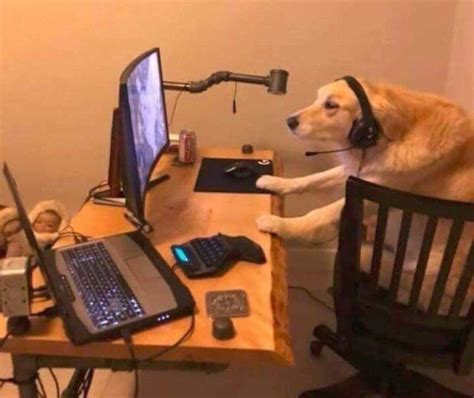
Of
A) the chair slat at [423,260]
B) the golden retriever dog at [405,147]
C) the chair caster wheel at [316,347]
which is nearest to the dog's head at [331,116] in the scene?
the golden retriever dog at [405,147]

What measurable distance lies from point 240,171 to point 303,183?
254mm

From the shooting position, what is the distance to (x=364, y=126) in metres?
1.57

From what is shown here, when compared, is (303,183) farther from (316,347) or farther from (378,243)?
(316,347)

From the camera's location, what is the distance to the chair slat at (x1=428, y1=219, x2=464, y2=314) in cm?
131

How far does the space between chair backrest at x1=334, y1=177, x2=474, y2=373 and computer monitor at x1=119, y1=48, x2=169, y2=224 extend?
0.55 metres

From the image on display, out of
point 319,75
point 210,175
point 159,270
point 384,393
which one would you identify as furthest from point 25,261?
point 319,75

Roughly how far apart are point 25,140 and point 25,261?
1704 mm

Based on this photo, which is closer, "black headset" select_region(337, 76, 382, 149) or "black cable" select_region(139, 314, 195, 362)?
"black cable" select_region(139, 314, 195, 362)

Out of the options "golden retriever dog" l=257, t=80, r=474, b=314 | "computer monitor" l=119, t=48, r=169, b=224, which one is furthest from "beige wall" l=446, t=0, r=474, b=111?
"computer monitor" l=119, t=48, r=169, b=224

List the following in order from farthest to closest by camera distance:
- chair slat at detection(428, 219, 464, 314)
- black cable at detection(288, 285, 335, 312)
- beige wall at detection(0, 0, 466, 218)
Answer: black cable at detection(288, 285, 335, 312)
beige wall at detection(0, 0, 466, 218)
chair slat at detection(428, 219, 464, 314)

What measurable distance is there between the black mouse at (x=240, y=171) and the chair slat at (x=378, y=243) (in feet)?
2.26

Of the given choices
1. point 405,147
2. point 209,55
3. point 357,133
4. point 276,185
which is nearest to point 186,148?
point 276,185

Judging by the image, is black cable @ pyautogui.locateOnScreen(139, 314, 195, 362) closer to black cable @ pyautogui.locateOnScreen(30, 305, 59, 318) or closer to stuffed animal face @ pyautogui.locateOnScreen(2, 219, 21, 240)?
black cable @ pyautogui.locateOnScreen(30, 305, 59, 318)

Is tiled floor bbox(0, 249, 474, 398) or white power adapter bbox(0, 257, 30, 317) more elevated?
white power adapter bbox(0, 257, 30, 317)
